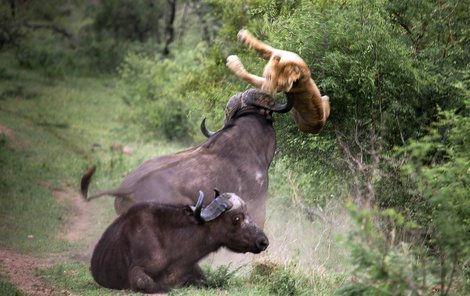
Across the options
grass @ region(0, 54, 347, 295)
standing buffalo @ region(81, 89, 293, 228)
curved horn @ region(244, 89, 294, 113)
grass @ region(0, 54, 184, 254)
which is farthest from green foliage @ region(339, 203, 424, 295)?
grass @ region(0, 54, 184, 254)

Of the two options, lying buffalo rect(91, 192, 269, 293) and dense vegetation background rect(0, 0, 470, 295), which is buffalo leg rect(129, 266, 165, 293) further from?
dense vegetation background rect(0, 0, 470, 295)

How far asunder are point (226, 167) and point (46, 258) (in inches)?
123

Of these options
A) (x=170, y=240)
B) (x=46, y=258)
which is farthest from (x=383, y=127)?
(x=46, y=258)

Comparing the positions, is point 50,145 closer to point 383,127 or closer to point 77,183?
point 77,183

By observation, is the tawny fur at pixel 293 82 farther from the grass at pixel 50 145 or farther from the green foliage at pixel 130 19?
the green foliage at pixel 130 19

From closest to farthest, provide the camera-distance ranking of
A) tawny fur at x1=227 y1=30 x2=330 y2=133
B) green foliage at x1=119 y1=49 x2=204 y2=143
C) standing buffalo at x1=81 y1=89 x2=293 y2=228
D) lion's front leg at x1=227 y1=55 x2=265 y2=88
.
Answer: tawny fur at x1=227 y1=30 x2=330 y2=133
standing buffalo at x1=81 y1=89 x2=293 y2=228
lion's front leg at x1=227 y1=55 x2=265 y2=88
green foliage at x1=119 y1=49 x2=204 y2=143

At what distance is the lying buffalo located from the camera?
32.7 ft

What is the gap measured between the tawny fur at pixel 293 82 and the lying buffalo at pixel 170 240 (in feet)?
4.73

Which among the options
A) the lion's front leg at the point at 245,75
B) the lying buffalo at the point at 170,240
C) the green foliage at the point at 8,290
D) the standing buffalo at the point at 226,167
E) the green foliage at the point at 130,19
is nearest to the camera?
the green foliage at the point at 8,290

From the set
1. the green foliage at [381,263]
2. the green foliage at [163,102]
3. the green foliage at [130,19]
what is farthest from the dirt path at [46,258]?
the green foliage at [130,19]

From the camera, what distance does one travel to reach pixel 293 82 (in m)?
10.4

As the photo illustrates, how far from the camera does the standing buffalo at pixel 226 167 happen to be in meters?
10.7

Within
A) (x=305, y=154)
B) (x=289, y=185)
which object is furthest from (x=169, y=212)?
(x=289, y=185)

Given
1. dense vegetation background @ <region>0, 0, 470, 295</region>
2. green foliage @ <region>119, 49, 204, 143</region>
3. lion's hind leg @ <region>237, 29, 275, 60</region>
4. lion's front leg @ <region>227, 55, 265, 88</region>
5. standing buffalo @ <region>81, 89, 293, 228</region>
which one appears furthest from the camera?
green foliage @ <region>119, 49, 204, 143</region>
